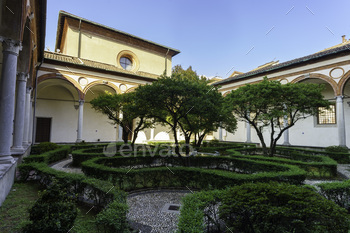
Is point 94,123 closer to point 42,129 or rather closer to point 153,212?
point 42,129

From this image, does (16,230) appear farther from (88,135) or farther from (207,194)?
(88,135)

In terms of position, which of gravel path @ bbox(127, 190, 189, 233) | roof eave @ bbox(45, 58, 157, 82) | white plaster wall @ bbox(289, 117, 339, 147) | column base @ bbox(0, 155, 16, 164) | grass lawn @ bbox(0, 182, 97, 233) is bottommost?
gravel path @ bbox(127, 190, 189, 233)

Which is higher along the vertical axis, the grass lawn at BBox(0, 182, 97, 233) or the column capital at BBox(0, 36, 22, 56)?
the column capital at BBox(0, 36, 22, 56)

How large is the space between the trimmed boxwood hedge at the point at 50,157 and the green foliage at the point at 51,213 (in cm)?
618

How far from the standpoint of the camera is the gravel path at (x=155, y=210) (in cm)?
389

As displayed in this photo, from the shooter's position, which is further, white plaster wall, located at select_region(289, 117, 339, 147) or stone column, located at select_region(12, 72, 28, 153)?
white plaster wall, located at select_region(289, 117, 339, 147)

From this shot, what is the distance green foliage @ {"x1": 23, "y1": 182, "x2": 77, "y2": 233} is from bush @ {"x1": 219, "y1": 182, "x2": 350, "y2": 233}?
235cm

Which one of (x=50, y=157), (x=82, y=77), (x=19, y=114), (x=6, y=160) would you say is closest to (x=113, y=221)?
(x=6, y=160)

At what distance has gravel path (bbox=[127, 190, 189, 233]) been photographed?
3895mm

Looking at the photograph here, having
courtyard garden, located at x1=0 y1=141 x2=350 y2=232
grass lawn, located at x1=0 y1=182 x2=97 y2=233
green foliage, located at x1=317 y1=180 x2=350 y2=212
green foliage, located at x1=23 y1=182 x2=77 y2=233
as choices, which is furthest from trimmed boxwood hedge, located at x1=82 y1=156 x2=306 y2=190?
green foliage, located at x1=23 y1=182 x2=77 y2=233

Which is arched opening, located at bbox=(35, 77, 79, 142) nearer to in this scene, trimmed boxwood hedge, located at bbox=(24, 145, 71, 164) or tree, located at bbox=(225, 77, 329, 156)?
trimmed boxwood hedge, located at bbox=(24, 145, 71, 164)

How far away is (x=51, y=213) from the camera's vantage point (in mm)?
→ 2682

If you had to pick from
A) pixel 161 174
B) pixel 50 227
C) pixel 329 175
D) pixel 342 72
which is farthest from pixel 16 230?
pixel 342 72

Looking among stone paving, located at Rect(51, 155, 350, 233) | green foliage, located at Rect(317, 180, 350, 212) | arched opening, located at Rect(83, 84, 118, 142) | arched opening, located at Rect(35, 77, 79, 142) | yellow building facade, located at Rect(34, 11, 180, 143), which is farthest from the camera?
arched opening, located at Rect(83, 84, 118, 142)
